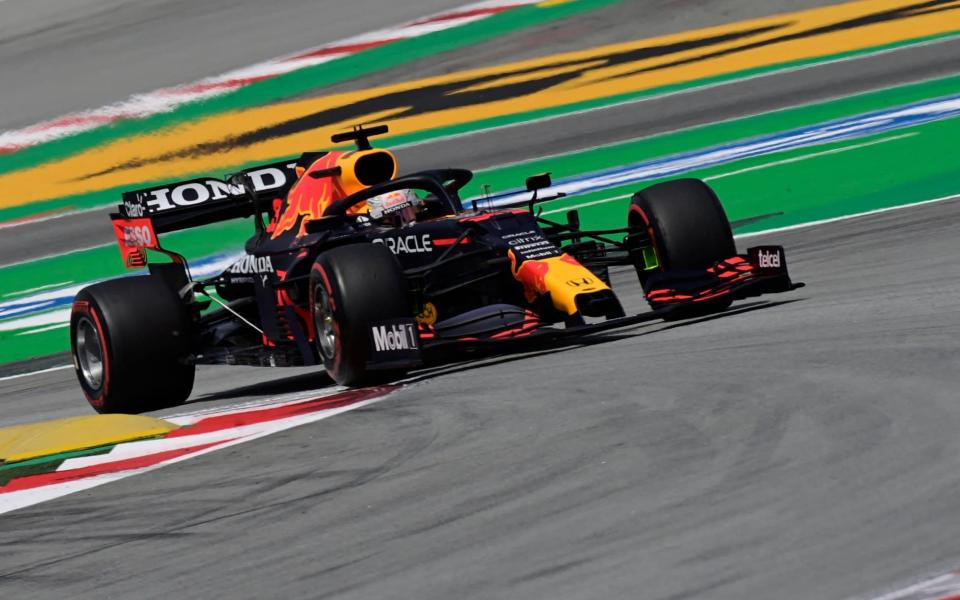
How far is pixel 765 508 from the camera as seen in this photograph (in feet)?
16.5

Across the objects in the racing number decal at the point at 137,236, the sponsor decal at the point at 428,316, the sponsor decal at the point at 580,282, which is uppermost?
the racing number decal at the point at 137,236

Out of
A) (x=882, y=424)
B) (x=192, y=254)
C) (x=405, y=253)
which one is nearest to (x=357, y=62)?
(x=192, y=254)

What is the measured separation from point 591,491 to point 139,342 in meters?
5.90

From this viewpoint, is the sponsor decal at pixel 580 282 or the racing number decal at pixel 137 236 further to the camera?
the racing number decal at pixel 137 236

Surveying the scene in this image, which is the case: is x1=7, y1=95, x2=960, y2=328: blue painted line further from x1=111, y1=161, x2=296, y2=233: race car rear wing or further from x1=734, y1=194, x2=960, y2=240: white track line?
x1=111, y1=161, x2=296, y2=233: race car rear wing

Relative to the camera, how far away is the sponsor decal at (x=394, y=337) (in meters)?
9.24

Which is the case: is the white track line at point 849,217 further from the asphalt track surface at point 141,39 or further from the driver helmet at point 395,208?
the asphalt track surface at point 141,39

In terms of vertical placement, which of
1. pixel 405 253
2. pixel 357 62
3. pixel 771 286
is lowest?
pixel 771 286

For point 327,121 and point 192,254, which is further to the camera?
point 327,121

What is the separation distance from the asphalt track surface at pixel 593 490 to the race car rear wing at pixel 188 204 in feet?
10.7

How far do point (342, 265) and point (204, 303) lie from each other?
2.76m

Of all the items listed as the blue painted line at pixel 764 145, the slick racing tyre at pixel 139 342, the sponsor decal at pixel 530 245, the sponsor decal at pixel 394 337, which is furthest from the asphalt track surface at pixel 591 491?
the blue painted line at pixel 764 145

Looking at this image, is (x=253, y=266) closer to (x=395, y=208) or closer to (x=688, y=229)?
(x=395, y=208)

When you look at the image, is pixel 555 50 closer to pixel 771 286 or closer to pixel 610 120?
pixel 610 120
